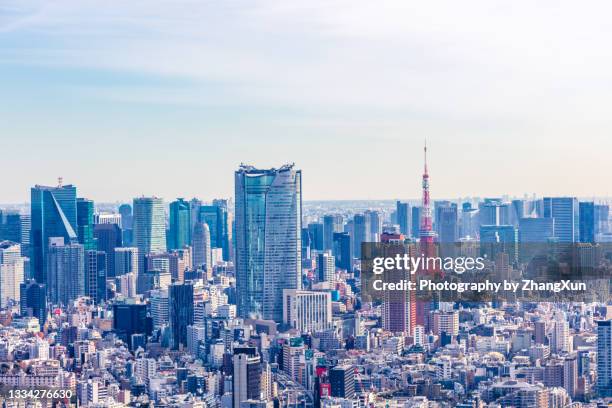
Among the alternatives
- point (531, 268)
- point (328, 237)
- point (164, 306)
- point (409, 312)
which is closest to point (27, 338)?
point (164, 306)

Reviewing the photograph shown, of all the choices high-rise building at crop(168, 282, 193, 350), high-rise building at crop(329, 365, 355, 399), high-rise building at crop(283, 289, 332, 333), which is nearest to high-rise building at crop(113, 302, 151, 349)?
high-rise building at crop(168, 282, 193, 350)

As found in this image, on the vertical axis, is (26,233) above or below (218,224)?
below

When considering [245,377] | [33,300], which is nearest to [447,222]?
[33,300]

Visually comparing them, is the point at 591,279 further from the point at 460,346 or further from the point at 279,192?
the point at 279,192

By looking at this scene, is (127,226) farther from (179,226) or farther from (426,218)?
(426,218)

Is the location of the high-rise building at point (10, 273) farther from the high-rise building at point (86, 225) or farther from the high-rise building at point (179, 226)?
the high-rise building at point (179, 226)

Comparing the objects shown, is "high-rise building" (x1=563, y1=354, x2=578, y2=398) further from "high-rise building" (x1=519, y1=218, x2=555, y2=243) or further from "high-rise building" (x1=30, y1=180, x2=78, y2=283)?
"high-rise building" (x1=30, y1=180, x2=78, y2=283)
